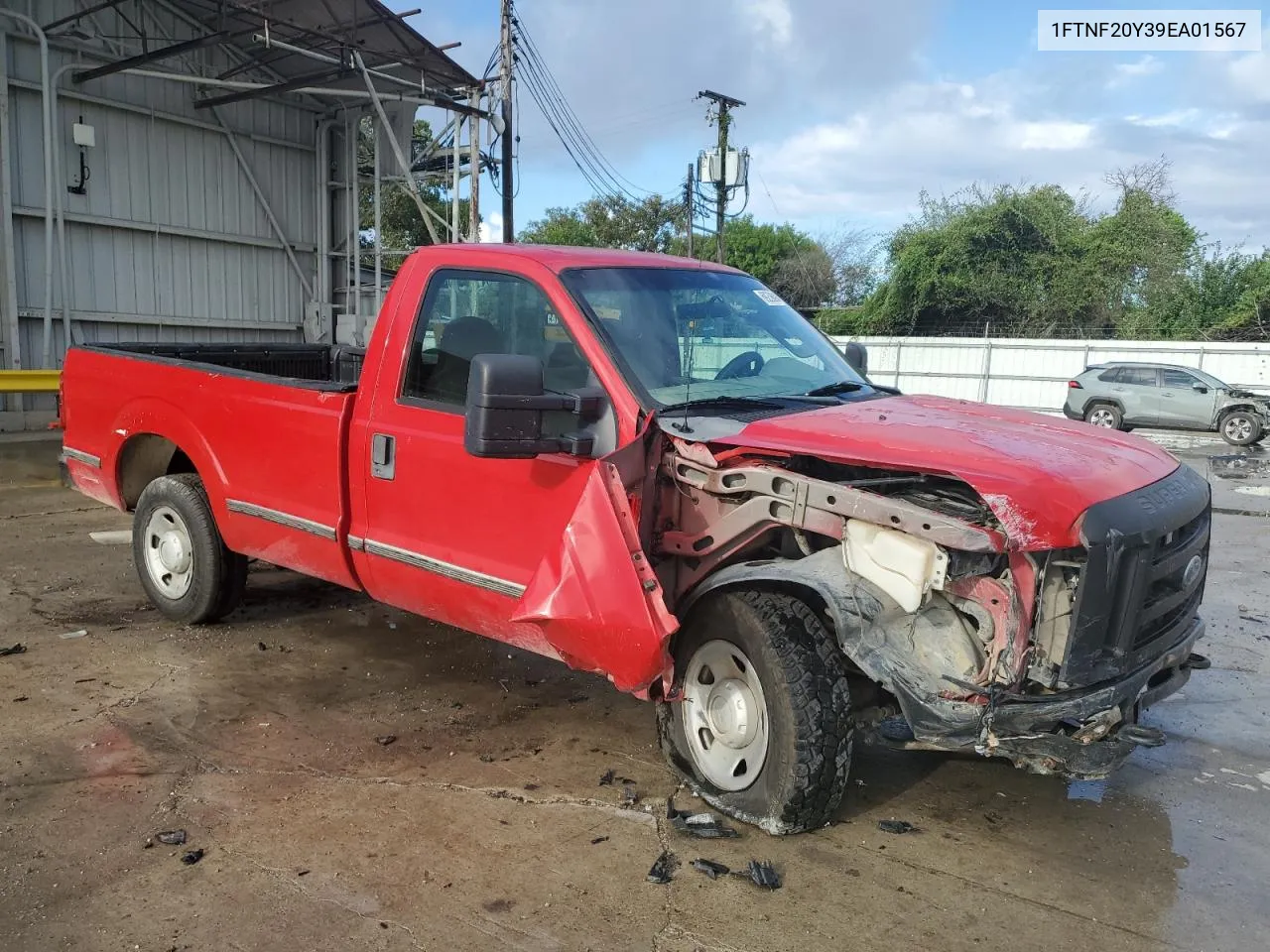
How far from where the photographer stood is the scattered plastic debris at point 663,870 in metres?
3.21

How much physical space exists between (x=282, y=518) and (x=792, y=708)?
2779 millimetres

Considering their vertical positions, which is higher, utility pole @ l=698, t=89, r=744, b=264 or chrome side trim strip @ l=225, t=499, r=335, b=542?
utility pole @ l=698, t=89, r=744, b=264

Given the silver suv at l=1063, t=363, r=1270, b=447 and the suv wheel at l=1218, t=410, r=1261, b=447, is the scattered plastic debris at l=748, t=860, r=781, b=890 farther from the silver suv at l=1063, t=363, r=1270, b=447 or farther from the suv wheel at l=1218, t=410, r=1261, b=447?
the suv wheel at l=1218, t=410, r=1261, b=447

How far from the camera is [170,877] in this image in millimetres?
3139

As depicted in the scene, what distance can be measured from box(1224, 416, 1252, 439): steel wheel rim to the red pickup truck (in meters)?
17.9

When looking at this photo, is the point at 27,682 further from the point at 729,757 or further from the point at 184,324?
the point at 184,324

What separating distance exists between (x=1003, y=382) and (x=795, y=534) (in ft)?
78.4

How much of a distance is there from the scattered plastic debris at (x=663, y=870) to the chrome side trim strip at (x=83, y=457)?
4383mm

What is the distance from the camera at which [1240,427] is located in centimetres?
1927

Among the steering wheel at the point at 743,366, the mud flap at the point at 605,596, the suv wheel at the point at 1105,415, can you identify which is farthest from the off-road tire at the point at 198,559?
the suv wheel at the point at 1105,415

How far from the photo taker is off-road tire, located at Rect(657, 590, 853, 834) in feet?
10.8

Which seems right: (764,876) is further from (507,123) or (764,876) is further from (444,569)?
(507,123)

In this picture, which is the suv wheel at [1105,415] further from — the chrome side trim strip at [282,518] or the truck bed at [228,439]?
the chrome side trim strip at [282,518]

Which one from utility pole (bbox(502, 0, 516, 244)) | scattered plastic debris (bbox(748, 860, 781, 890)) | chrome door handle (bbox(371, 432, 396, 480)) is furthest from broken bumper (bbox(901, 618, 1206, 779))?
utility pole (bbox(502, 0, 516, 244))
